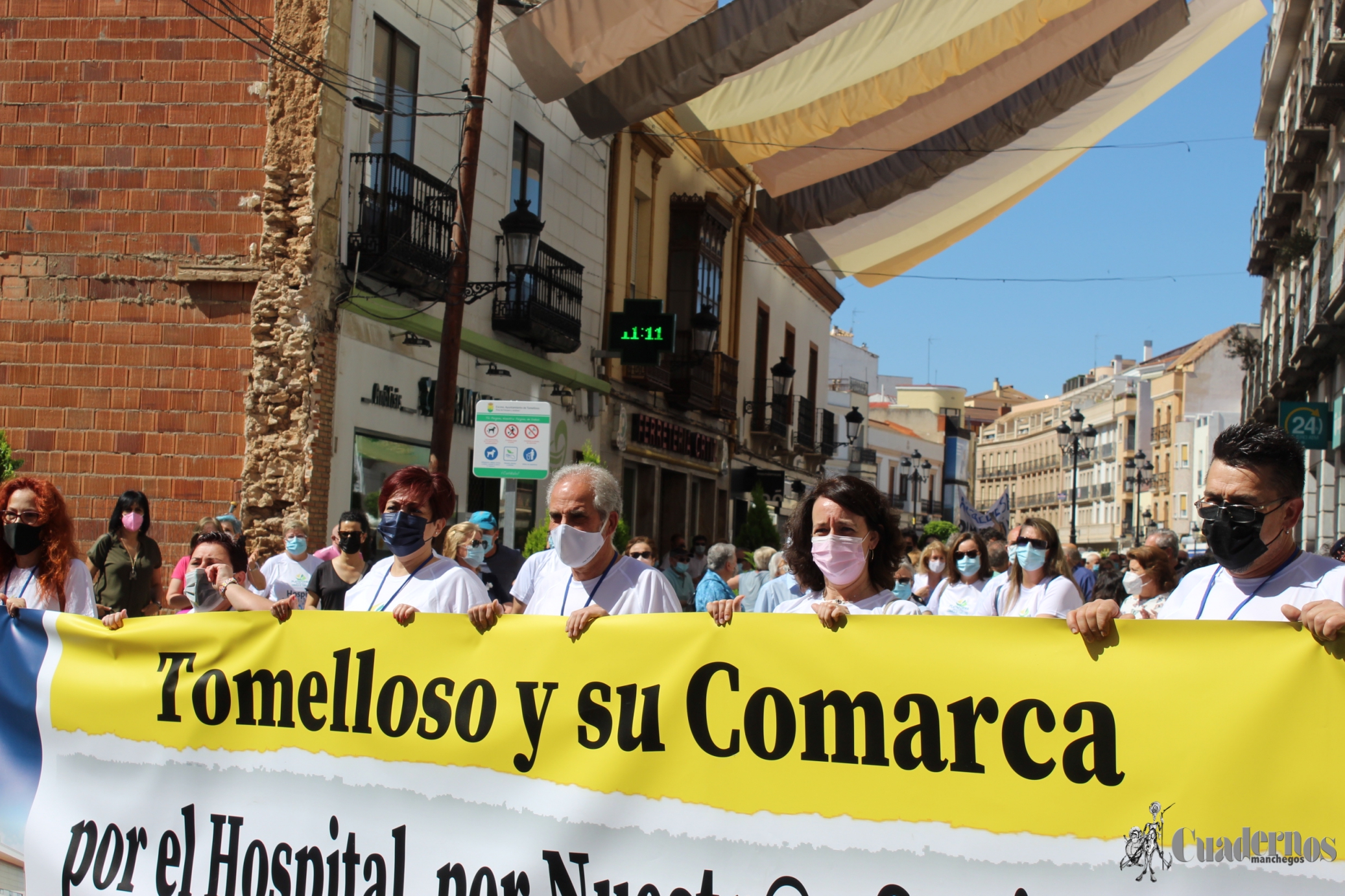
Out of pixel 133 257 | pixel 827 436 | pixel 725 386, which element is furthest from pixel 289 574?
pixel 827 436

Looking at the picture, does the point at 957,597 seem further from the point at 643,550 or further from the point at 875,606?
the point at 875,606

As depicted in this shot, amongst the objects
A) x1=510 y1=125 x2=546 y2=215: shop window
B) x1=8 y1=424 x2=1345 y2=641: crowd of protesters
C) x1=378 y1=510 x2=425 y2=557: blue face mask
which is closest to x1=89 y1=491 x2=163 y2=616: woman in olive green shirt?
x1=8 y1=424 x2=1345 y2=641: crowd of protesters

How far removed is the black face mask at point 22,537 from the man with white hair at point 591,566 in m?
1.99

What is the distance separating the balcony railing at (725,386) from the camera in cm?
2814

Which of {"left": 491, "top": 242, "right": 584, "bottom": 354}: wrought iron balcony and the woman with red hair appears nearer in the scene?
the woman with red hair

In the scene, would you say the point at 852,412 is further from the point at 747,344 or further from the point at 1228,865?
the point at 1228,865

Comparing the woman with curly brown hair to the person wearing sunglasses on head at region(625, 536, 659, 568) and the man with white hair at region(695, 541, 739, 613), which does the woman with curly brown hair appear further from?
the man with white hair at region(695, 541, 739, 613)

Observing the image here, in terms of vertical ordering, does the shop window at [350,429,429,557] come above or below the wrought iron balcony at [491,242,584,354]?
below

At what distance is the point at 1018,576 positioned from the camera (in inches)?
298

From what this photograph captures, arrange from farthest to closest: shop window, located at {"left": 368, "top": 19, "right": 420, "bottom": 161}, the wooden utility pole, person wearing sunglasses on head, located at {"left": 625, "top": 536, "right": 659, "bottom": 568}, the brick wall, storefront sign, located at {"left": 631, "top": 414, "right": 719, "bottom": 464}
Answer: storefront sign, located at {"left": 631, "top": 414, "right": 719, "bottom": 464} < shop window, located at {"left": 368, "top": 19, "right": 420, "bottom": 161} < the brick wall < the wooden utility pole < person wearing sunglasses on head, located at {"left": 625, "top": 536, "right": 659, "bottom": 568}

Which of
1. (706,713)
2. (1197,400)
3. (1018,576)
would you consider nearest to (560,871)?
(706,713)

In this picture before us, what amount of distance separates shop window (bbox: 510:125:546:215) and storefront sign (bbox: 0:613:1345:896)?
15043 mm

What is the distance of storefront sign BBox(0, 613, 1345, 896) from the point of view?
3.59m
